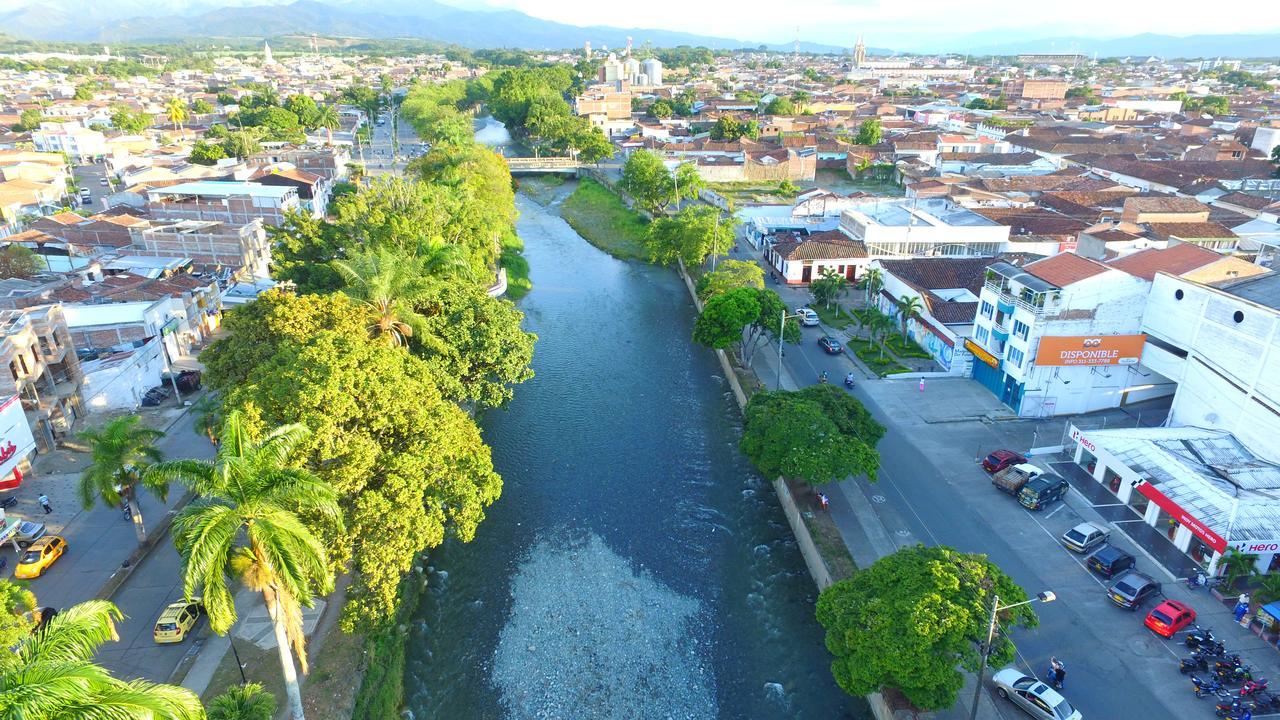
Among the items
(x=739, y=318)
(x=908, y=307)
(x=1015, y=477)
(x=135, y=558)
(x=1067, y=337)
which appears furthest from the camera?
(x=908, y=307)

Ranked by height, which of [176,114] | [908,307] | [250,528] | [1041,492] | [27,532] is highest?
[176,114]

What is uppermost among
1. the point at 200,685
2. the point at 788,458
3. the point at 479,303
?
the point at 479,303

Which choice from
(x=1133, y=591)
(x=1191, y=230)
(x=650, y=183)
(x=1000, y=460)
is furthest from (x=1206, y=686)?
(x=650, y=183)

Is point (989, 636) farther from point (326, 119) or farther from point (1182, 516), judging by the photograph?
point (326, 119)

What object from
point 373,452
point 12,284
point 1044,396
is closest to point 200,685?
point 373,452

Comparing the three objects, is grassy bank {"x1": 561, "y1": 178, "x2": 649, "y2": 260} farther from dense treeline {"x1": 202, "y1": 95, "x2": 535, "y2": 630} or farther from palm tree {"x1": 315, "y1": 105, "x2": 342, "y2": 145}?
palm tree {"x1": 315, "y1": 105, "x2": 342, "y2": 145}

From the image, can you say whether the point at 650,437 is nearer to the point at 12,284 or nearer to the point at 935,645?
the point at 935,645
